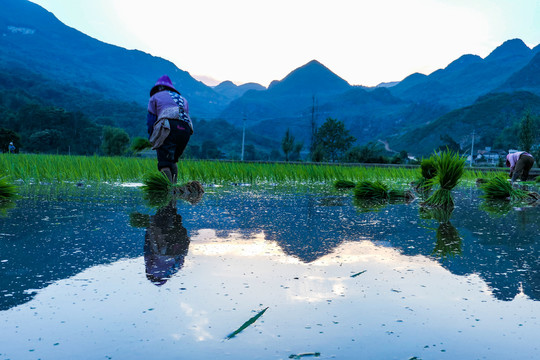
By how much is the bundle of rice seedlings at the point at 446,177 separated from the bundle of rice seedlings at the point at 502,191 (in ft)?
5.95

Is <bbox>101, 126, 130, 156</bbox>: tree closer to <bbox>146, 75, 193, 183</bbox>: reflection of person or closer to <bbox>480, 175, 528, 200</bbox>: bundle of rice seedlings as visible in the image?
<bbox>146, 75, 193, 183</bbox>: reflection of person

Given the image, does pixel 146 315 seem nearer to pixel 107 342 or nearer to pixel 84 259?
pixel 107 342

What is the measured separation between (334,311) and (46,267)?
1736mm

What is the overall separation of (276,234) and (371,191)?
4.46 metres

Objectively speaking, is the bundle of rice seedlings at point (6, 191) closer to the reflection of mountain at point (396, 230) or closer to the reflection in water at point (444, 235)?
the reflection of mountain at point (396, 230)

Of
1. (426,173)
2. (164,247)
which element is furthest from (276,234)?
(426,173)

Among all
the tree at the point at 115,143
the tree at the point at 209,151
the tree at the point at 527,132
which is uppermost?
the tree at the point at 527,132

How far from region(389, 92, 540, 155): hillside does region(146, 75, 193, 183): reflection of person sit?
140 m

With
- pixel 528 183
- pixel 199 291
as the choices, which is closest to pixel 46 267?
pixel 199 291

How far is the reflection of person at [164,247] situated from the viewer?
8.29 feet

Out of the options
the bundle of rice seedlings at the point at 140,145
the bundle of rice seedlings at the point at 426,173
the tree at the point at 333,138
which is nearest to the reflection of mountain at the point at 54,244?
the bundle of rice seedlings at the point at 140,145

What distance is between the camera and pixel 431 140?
510 feet

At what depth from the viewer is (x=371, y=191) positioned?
7965 mm

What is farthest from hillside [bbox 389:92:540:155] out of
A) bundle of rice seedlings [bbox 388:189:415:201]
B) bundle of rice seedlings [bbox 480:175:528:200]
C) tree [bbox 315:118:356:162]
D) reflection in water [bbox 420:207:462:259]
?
reflection in water [bbox 420:207:462:259]
